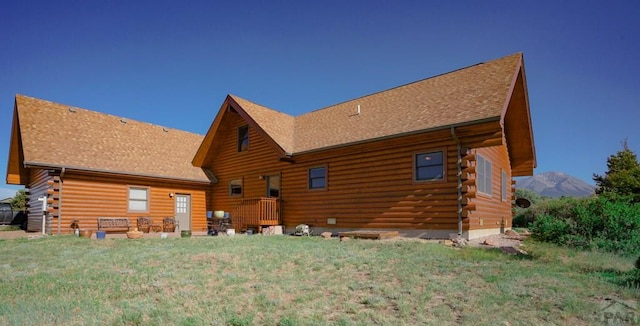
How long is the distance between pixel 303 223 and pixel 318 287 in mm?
10480

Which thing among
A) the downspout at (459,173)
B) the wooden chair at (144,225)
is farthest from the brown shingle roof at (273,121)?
the downspout at (459,173)

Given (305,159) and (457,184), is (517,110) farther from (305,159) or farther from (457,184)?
(305,159)

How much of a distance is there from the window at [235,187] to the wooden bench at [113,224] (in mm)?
5084

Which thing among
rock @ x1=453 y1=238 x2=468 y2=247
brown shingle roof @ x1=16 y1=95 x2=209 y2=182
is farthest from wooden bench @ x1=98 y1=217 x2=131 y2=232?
rock @ x1=453 y1=238 x2=468 y2=247

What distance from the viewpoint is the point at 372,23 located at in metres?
15.0

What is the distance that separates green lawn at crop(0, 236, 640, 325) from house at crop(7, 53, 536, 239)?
3.99 metres

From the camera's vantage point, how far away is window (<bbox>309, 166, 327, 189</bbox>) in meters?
16.3

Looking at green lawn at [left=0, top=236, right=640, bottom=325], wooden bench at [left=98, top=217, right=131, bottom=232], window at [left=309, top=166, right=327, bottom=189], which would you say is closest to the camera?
green lawn at [left=0, top=236, right=640, bottom=325]

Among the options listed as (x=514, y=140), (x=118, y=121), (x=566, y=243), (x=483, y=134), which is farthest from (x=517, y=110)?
(x=118, y=121)

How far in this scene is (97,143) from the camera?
18219mm

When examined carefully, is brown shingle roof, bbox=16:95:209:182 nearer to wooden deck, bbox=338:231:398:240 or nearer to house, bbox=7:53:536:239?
house, bbox=7:53:536:239

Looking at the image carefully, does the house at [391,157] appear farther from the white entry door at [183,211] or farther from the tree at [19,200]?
the tree at [19,200]

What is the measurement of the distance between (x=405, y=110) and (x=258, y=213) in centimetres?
746

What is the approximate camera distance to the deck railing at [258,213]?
1689 centimetres
